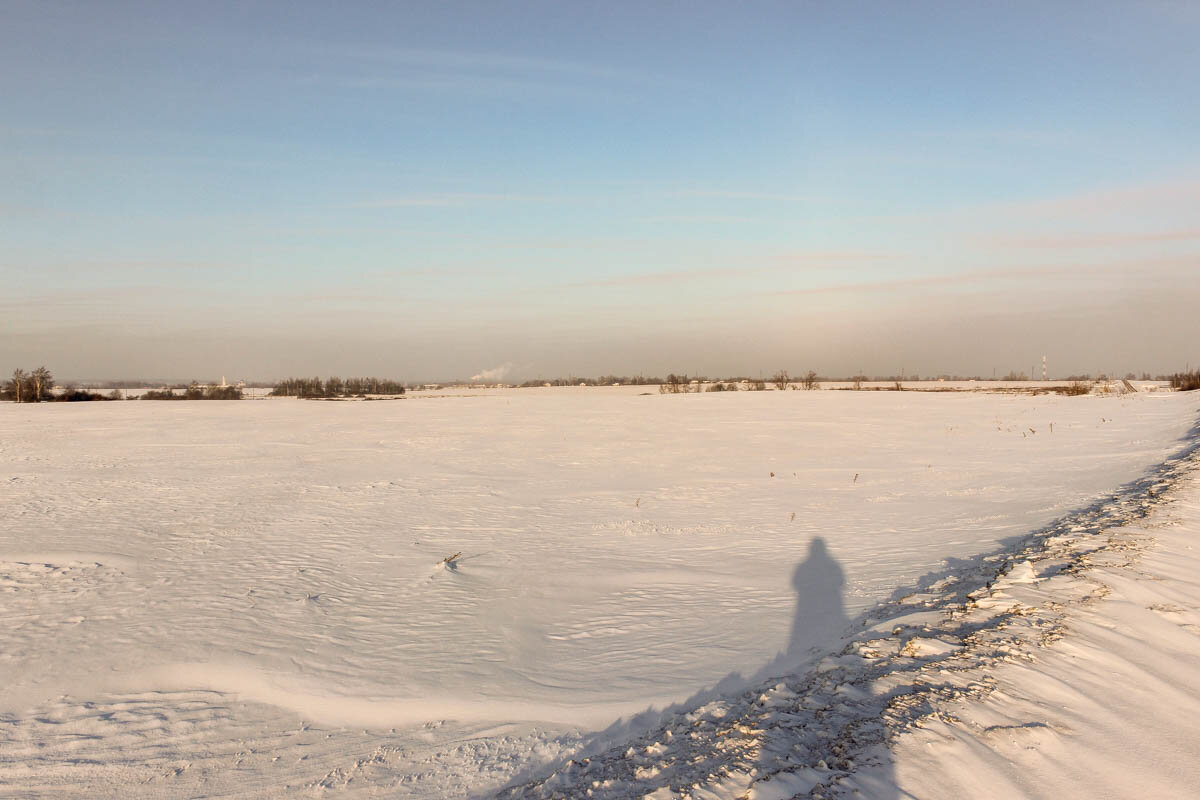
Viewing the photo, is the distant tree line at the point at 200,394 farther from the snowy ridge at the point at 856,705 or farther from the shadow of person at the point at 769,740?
the snowy ridge at the point at 856,705

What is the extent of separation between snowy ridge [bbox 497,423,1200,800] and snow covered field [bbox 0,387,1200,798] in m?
0.31

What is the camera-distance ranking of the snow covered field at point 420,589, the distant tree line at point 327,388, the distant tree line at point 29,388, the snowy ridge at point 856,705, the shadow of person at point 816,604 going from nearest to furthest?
the snowy ridge at point 856,705
the snow covered field at point 420,589
the shadow of person at point 816,604
the distant tree line at point 29,388
the distant tree line at point 327,388

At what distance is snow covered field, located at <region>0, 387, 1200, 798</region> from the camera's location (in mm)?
3152

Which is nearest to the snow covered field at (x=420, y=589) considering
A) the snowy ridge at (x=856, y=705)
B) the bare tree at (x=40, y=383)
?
the snowy ridge at (x=856, y=705)

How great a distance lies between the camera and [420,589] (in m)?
5.34

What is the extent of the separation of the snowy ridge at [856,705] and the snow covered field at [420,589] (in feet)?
1.02

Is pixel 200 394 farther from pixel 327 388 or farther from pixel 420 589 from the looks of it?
pixel 420 589

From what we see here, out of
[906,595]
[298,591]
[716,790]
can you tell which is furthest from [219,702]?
[906,595]

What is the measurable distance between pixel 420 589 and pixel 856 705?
362 cm

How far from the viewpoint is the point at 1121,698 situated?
262 cm

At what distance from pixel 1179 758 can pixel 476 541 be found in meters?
5.54

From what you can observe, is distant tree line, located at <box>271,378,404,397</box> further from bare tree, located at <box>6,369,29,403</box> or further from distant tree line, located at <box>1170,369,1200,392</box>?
distant tree line, located at <box>1170,369,1200,392</box>

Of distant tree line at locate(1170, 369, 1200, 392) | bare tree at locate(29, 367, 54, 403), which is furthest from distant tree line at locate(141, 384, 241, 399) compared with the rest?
distant tree line at locate(1170, 369, 1200, 392)

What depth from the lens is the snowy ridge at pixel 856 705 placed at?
227 centimetres
